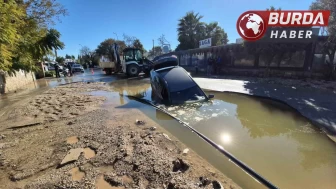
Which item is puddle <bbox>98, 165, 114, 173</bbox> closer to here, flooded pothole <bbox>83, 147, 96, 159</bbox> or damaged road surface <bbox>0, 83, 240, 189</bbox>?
damaged road surface <bbox>0, 83, 240, 189</bbox>

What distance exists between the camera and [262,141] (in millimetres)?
3994

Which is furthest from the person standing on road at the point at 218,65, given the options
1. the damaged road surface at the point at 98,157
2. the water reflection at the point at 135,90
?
the damaged road surface at the point at 98,157

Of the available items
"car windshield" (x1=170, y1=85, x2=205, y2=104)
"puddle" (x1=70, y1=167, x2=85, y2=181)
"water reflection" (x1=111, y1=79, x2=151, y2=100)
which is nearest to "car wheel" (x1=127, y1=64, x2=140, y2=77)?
"water reflection" (x1=111, y1=79, x2=151, y2=100)

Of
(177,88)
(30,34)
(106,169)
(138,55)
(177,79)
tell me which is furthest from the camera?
(138,55)

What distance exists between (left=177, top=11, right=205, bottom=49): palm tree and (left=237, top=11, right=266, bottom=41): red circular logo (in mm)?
22249

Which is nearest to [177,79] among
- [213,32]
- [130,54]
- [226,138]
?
[226,138]

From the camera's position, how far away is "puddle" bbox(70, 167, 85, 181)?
258cm

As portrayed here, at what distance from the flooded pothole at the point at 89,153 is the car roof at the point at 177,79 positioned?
3687 mm

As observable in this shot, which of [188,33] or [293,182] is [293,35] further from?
[188,33]

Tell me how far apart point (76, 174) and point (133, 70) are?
575 inches

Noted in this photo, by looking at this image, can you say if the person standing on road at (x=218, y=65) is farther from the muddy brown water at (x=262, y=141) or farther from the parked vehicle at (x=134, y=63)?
the muddy brown water at (x=262, y=141)

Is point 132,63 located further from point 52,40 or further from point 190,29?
point 190,29

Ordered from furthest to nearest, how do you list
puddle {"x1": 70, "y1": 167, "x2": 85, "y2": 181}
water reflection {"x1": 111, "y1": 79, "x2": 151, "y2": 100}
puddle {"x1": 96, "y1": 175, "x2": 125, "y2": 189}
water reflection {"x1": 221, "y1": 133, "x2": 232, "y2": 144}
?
water reflection {"x1": 111, "y1": 79, "x2": 151, "y2": 100} < water reflection {"x1": 221, "y1": 133, "x2": 232, "y2": 144} < puddle {"x1": 70, "y1": 167, "x2": 85, "y2": 181} < puddle {"x1": 96, "y1": 175, "x2": 125, "y2": 189}

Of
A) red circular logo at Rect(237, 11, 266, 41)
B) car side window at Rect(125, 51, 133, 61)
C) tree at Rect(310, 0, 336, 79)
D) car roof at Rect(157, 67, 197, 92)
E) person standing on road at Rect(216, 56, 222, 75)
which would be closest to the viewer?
car roof at Rect(157, 67, 197, 92)
